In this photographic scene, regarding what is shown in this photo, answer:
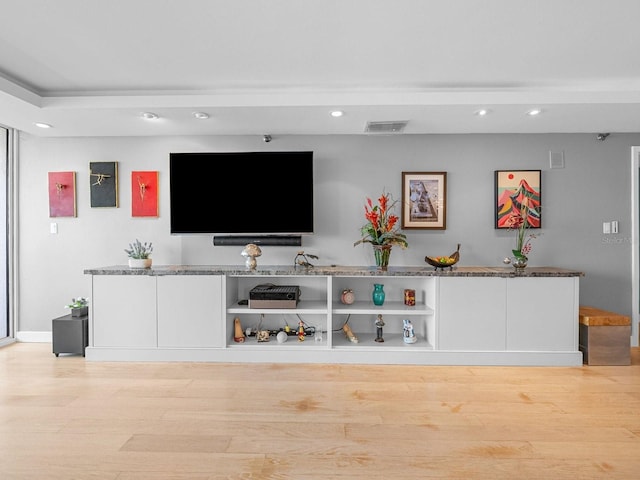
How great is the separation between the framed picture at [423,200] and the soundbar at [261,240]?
3.38 ft

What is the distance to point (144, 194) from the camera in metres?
3.63

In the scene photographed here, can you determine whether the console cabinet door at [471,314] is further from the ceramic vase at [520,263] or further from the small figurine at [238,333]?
the small figurine at [238,333]

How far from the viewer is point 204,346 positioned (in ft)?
10.2

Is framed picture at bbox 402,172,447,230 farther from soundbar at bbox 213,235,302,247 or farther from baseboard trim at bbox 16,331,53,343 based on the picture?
baseboard trim at bbox 16,331,53,343

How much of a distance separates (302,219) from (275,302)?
2.53 feet

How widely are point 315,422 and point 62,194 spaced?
326 centimetres

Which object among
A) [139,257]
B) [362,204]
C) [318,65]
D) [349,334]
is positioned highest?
[318,65]

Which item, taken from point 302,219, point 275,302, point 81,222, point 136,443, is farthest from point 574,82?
point 81,222

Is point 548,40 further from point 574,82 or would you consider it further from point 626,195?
point 626,195

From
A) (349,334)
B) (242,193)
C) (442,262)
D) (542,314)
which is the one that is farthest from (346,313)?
(542,314)

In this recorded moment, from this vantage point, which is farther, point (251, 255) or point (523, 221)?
point (523, 221)

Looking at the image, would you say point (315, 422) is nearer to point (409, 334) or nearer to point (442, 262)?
point (409, 334)

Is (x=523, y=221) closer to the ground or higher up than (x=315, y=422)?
higher up

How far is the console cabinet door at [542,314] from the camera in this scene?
9.84 ft
